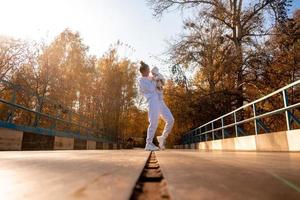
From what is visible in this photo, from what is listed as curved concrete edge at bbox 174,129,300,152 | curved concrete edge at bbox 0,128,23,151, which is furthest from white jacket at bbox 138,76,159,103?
curved concrete edge at bbox 0,128,23,151

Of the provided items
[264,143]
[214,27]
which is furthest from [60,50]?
[264,143]

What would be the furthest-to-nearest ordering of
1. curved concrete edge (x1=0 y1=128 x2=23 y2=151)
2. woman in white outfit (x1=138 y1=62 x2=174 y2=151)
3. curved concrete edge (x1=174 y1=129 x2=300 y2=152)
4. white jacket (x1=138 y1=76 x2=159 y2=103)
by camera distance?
white jacket (x1=138 y1=76 x2=159 y2=103) < woman in white outfit (x1=138 y1=62 x2=174 y2=151) < curved concrete edge (x1=0 y1=128 x2=23 y2=151) < curved concrete edge (x1=174 y1=129 x2=300 y2=152)

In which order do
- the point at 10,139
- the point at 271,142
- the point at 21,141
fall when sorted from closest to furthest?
the point at 271,142, the point at 10,139, the point at 21,141

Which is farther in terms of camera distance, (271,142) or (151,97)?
(151,97)

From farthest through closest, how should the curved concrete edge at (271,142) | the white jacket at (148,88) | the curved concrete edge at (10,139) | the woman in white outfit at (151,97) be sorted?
A: the white jacket at (148,88)
the woman in white outfit at (151,97)
the curved concrete edge at (10,139)
the curved concrete edge at (271,142)

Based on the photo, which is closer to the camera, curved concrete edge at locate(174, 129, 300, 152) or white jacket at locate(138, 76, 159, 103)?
curved concrete edge at locate(174, 129, 300, 152)

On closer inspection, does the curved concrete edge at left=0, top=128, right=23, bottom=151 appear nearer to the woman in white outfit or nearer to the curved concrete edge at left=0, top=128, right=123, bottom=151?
the curved concrete edge at left=0, top=128, right=123, bottom=151

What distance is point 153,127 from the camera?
8195 millimetres

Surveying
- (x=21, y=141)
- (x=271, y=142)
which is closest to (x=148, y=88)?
(x=271, y=142)

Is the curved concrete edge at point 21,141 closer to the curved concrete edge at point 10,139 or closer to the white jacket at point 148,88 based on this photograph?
the curved concrete edge at point 10,139

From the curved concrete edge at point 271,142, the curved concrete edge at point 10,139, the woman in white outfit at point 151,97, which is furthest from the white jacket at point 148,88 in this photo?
the curved concrete edge at point 10,139

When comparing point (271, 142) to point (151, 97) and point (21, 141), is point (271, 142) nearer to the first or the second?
point (151, 97)

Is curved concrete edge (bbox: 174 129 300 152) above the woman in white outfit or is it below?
below

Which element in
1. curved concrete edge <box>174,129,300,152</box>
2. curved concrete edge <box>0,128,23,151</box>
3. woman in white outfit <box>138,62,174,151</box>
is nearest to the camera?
curved concrete edge <box>174,129,300,152</box>
